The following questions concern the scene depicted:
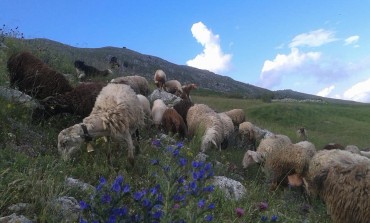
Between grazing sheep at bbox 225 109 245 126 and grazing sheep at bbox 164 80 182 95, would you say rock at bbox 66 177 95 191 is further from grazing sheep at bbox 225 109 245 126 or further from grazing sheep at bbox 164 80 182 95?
grazing sheep at bbox 164 80 182 95

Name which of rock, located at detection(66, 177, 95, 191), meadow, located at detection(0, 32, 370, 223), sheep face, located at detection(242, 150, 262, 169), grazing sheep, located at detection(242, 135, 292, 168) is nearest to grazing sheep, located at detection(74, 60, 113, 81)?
meadow, located at detection(0, 32, 370, 223)

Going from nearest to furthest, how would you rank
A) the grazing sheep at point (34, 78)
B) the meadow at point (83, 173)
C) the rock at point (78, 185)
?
the meadow at point (83, 173), the rock at point (78, 185), the grazing sheep at point (34, 78)

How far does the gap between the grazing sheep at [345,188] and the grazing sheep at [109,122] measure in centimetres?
337

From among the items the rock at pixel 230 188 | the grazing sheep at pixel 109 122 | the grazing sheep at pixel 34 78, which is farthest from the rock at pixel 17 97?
the rock at pixel 230 188

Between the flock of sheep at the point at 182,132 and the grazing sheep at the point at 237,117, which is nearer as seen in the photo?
the flock of sheep at the point at 182,132

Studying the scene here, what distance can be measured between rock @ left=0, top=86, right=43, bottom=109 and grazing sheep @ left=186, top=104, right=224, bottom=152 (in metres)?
3.99

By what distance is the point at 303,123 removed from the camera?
97.7 feet

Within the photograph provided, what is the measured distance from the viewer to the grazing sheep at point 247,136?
43.5 ft

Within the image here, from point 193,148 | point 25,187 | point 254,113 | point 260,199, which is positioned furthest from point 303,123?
point 25,187

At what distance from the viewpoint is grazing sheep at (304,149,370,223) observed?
6.34m

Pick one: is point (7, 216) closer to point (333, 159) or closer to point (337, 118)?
point (333, 159)

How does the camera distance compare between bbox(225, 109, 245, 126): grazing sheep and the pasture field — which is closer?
the pasture field

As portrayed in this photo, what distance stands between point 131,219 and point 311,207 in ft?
17.7

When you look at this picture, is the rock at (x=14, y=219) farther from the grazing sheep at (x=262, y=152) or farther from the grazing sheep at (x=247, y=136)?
the grazing sheep at (x=247, y=136)
